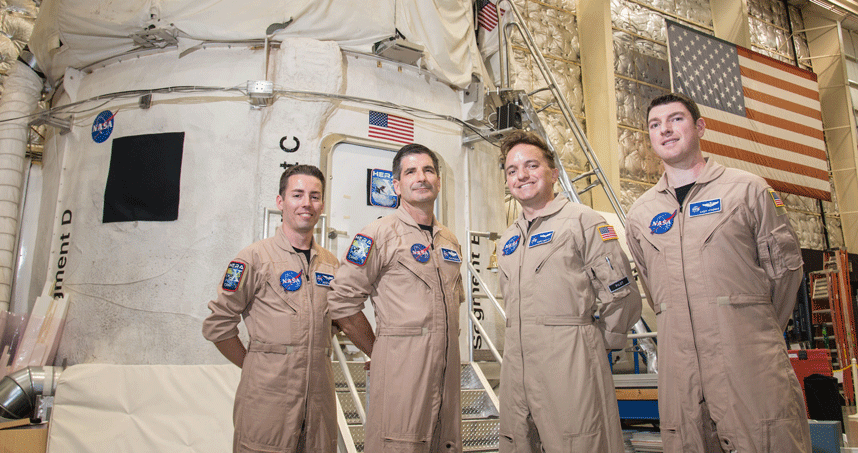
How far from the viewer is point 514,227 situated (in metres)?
2.85

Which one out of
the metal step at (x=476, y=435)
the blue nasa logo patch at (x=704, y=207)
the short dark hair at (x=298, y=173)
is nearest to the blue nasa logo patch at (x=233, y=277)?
the short dark hair at (x=298, y=173)

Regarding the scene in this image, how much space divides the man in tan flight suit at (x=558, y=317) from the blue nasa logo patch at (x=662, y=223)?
0.59 ft

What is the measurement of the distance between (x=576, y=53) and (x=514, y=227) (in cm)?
938

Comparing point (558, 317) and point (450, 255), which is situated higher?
point (450, 255)

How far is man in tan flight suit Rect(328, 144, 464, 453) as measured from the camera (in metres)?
2.54

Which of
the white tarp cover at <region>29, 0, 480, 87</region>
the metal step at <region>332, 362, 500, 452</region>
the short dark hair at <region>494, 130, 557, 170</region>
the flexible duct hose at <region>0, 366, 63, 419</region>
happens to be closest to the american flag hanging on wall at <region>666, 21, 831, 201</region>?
the white tarp cover at <region>29, 0, 480, 87</region>

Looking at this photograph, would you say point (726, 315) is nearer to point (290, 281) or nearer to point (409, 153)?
point (409, 153)

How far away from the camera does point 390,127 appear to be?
6.02 m

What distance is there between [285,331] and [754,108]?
1115 centimetres

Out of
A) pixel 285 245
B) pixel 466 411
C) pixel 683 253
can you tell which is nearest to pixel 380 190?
pixel 466 411

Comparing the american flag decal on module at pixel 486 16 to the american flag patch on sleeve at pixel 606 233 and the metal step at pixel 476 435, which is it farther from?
the american flag patch on sleeve at pixel 606 233

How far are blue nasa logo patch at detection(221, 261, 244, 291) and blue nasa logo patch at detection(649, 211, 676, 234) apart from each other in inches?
85.0

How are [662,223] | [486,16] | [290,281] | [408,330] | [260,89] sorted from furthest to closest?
[486,16]
[260,89]
[290,281]
[408,330]
[662,223]

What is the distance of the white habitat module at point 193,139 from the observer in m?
5.29
